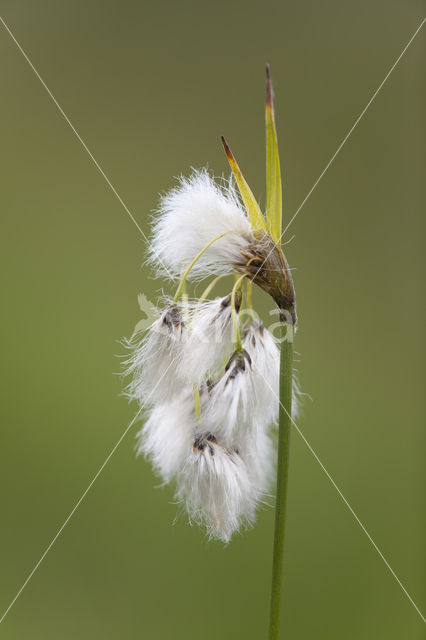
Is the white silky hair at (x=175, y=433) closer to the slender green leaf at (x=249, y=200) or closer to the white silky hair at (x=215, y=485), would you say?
the white silky hair at (x=215, y=485)

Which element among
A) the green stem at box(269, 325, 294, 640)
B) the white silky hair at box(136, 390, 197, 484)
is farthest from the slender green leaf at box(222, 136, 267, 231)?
the white silky hair at box(136, 390, 197, 484)

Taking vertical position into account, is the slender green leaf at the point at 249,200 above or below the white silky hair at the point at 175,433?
above

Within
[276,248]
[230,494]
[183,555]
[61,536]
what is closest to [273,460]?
[230,494]

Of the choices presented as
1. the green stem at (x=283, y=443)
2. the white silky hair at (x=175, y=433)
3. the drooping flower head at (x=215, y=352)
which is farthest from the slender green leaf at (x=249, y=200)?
the white silky hair at (x=175, y=433)

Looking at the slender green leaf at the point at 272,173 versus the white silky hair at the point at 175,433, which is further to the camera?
the white silky hair at the point at 175,433

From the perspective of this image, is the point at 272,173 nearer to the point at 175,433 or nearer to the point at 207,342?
the point at 207,342

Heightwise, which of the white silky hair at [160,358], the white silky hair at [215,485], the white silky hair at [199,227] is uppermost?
the white silky hair at [199,227]

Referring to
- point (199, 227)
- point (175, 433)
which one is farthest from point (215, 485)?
point (199, 227)

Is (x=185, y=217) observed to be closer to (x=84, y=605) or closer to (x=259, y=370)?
(x=259, y=370)
